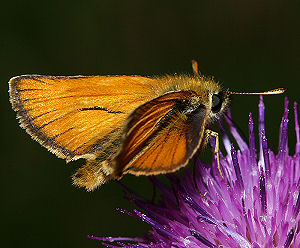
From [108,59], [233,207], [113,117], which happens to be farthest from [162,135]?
[108,59]

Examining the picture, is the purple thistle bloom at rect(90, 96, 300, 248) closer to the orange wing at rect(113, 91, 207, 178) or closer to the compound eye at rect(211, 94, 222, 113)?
the compound eye at rect(211, 94, 222, 113)

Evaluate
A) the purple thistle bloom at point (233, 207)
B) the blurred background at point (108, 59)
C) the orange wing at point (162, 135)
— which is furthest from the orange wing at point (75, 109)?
the blurred background at point (108, 59)

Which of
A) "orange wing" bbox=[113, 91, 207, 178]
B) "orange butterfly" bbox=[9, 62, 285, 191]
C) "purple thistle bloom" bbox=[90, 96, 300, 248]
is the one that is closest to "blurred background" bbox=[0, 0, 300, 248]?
"purple thistle bloom" bbox=[90, 96, 300, 248]

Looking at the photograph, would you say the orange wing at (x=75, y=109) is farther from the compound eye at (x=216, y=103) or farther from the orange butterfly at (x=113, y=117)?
the compound eye at (x=216, y=103)

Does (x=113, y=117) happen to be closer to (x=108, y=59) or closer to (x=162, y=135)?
(x=162, y=135)

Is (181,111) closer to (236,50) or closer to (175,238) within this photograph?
(175,238)

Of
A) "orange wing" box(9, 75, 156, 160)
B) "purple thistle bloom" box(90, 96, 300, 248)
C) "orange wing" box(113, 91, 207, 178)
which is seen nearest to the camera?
"orange wing" box(113, 91, 207, 178)
